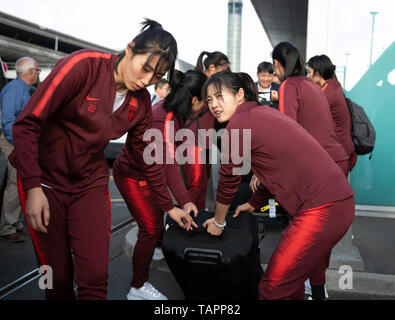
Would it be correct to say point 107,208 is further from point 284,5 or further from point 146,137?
point 284,5

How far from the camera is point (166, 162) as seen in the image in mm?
3035

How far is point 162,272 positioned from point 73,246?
2005mm

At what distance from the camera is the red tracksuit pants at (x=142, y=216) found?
314 centimetres

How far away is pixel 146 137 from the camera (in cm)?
262

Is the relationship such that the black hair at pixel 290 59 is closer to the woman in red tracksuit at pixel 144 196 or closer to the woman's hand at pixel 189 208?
the woman in red tracksuit at pixel 144 196

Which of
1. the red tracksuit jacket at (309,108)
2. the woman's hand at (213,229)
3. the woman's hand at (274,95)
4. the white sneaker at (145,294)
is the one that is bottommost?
the white sneaker at (145,294)

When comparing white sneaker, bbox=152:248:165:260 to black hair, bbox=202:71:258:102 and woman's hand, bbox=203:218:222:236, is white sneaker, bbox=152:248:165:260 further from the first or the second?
black hair, bbox=202:71:258:102

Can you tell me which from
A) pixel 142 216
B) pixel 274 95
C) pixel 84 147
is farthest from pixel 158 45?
pixel 274 95

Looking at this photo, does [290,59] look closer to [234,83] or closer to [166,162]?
[234,83]

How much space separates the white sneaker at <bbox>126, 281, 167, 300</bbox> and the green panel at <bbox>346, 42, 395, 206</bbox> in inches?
176

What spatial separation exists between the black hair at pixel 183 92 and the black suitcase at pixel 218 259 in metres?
1.12

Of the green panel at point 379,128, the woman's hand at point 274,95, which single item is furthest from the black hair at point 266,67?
the green panel at point 379,128
